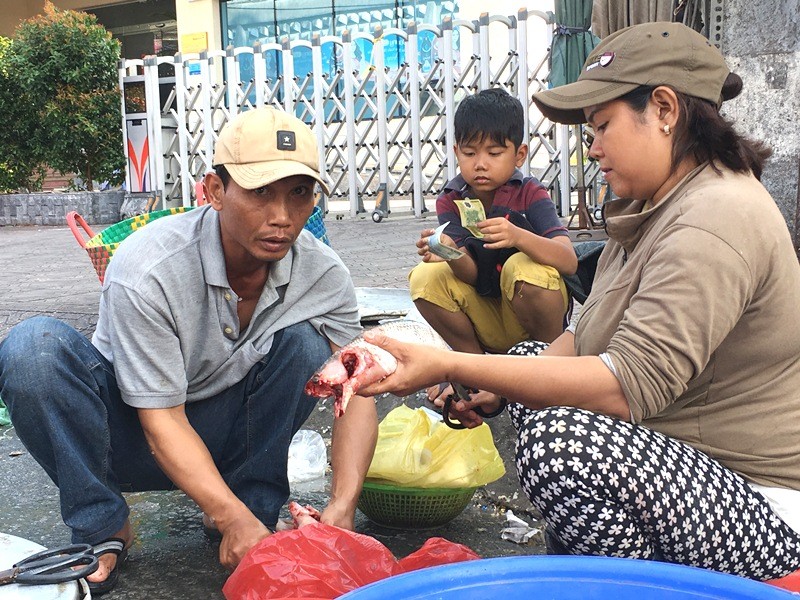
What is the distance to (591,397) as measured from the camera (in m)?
1.65

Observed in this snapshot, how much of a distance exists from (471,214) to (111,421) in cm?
136

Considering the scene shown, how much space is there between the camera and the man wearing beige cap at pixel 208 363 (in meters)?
2.01

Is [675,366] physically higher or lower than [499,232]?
lower

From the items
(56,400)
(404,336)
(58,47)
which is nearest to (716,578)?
(404,336)

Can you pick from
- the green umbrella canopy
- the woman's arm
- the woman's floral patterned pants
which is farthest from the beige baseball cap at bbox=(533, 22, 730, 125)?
the green umbrella canopy

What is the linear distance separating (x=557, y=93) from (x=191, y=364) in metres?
1.09

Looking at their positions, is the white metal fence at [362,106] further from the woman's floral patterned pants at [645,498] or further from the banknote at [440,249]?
the woman's floral patterned pants at [645,498]

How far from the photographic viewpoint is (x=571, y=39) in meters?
7.01

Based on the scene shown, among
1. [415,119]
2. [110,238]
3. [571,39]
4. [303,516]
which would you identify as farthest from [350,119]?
[303,516]

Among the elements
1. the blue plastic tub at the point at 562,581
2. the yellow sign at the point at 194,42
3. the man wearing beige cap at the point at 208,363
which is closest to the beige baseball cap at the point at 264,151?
the man wearing beige cap at the point at 208,363

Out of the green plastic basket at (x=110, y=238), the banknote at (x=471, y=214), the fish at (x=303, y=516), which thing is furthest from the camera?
the green plastic basket at (x=110, y=238)

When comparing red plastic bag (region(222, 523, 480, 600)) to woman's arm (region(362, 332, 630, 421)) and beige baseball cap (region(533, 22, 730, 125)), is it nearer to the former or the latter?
woman's arm (region(362, 332, 630, 421))

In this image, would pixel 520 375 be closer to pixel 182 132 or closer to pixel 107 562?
pixel 107 562

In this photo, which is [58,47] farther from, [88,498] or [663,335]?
[663,335]
